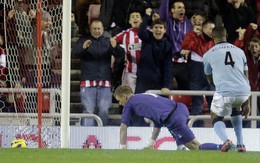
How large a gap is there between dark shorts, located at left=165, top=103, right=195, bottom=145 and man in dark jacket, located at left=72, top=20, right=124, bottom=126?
2.13 meters

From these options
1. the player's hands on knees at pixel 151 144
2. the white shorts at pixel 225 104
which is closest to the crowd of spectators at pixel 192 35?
the player's hands on knees at pixel 151 144

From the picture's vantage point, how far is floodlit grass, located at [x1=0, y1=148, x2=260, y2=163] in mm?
11383

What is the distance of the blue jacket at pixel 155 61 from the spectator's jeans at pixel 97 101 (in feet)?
2.02

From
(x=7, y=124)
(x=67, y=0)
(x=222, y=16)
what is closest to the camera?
(x=67, y=0)

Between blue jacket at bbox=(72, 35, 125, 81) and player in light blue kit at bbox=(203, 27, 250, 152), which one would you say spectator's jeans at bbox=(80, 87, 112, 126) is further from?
player in light blue kit at bbox=(203, 27, 250, 152)

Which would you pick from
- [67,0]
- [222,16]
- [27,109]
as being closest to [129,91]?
[67,0]

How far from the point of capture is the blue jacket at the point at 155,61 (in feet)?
54.1

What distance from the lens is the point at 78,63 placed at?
61.6ft

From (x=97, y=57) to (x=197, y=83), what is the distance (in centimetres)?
169

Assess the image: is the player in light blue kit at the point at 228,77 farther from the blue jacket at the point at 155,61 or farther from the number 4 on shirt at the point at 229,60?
the blue jacket at the point at 155,61

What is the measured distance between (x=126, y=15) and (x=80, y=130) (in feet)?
8.50

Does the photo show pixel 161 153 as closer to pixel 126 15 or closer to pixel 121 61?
pixel 121 61

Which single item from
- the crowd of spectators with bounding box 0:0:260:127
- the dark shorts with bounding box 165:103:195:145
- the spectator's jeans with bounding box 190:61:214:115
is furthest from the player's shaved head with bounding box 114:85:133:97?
the spectator's jeans with bounding box 190:61:214:115

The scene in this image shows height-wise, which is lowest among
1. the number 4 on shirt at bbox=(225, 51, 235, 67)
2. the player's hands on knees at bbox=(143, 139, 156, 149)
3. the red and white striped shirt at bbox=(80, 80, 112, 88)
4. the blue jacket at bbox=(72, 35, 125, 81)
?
the player's hands on knees at bbox=(143, 139, 156, 149)
